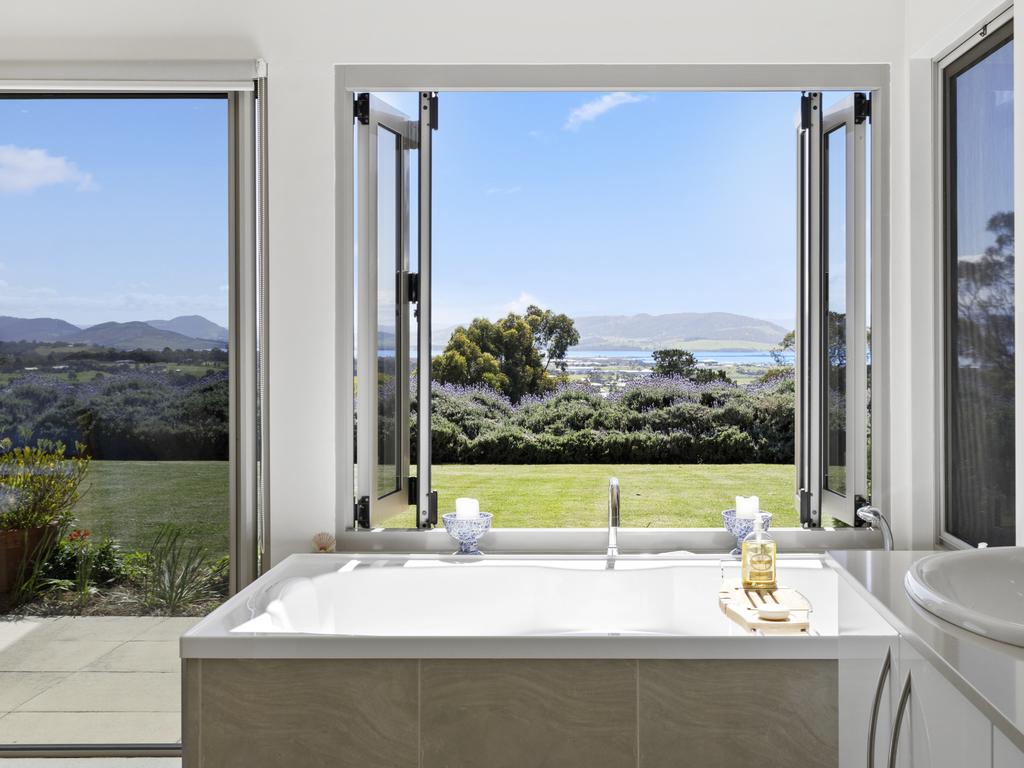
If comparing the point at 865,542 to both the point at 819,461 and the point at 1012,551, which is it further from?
the point at 1012,551

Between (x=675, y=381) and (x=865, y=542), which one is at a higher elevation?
(x=675, y=381)

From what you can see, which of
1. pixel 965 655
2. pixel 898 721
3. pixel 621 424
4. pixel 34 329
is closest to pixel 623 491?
pixel 621 424

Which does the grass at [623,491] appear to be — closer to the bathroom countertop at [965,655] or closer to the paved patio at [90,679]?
the paved patio at [90,679]

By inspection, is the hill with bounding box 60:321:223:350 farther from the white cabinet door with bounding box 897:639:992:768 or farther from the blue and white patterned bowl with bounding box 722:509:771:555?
the white cabinet door with bounding box 897:639:992:768

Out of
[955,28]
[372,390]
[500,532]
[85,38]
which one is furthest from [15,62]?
[955,28]

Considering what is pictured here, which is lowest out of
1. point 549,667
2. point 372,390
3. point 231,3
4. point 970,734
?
point 549,667

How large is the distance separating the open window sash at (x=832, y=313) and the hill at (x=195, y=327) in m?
1.98

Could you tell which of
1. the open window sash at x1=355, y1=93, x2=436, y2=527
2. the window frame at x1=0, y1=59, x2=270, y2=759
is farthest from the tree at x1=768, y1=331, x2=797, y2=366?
the window frame at x1=0, y1=59, x2=270, y2=759

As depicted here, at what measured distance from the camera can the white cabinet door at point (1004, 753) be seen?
0.72m

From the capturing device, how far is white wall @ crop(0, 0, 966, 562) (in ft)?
8.31

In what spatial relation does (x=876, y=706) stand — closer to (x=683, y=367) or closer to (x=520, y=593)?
(x=520, y=593)

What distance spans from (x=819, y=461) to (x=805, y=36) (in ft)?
4.59

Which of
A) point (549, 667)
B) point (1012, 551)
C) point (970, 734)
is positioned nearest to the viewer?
point (970, 734)

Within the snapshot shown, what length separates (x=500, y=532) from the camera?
264 centimetres
